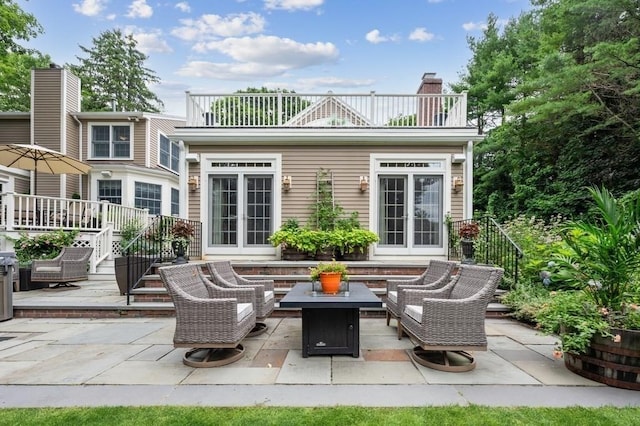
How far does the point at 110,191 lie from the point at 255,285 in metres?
10.9

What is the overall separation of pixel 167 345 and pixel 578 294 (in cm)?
463

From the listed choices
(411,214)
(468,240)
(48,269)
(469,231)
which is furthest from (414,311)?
(48,269)

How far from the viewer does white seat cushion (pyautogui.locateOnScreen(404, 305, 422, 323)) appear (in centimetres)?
353

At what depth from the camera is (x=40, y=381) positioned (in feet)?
10.0

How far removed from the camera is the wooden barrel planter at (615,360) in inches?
113

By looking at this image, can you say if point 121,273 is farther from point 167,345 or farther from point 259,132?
point 259,132

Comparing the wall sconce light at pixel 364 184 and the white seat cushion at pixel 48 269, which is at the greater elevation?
the wall sconce light at pixel 364 184

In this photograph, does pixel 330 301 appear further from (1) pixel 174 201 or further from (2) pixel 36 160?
(1) pixel 174 201

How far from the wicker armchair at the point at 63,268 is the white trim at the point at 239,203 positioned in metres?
2.53

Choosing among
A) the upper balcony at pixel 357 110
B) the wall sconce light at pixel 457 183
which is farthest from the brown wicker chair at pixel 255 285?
the wall sconce light at pixel 457 183

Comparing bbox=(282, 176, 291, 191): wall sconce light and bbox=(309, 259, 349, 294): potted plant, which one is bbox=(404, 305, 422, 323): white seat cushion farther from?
bbox=(282, 176, 291, 191): wall sconce light

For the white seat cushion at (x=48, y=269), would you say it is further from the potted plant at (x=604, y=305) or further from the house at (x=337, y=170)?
the potted plant at (x=604, y=305)

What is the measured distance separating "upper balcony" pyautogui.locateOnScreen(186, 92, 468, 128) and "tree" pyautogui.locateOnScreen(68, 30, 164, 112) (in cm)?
2244

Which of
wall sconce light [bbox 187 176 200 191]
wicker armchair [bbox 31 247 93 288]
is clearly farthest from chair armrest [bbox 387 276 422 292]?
wicker armchair [bbox 31 247 93 288]
